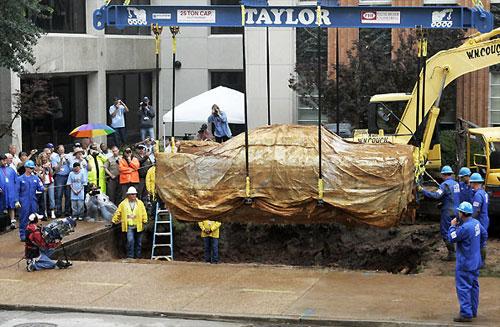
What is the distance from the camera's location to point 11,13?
21719mm

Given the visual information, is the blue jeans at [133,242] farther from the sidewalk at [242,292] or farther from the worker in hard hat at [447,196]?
the worker in hard hat at [447,196]

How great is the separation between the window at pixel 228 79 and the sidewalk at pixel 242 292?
1894 cm

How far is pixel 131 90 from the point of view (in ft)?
123

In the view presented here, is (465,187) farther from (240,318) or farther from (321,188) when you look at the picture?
(240,318)

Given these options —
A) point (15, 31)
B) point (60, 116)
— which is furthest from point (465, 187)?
point (60, 116)

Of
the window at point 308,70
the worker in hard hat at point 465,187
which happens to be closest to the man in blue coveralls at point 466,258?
the worker in hard hat at point 465,187

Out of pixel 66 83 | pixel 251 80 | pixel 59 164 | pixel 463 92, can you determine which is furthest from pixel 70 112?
pixel 463 92

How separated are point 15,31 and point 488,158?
1066 cm

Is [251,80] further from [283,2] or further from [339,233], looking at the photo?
[339,233]

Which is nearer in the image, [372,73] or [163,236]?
[163,236]

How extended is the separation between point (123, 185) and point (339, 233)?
5237mm

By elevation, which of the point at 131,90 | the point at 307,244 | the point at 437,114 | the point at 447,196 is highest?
→ the point at 131,90

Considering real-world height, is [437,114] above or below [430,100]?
below

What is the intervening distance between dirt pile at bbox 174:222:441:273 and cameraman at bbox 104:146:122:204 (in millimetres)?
1659
